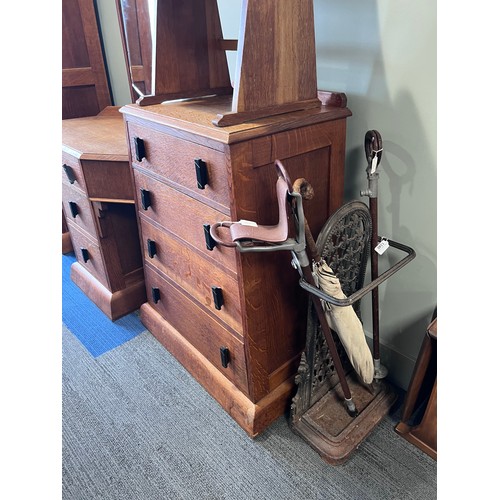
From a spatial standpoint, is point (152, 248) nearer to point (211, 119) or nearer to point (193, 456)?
point (211, 119)

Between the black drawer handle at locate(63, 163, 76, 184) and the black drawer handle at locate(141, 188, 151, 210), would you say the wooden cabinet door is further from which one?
the black drawer handle at locate(141, 188, 151, 210)

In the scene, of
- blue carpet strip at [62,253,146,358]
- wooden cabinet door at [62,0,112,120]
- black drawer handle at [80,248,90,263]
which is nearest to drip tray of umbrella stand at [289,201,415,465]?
blue carpet strip at [62,253,146,358]

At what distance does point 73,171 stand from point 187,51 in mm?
766

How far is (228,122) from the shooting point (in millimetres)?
1013

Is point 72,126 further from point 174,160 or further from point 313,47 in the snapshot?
point 313,47

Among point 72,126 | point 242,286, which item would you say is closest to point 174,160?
point 242,286

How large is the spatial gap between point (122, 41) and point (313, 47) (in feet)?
4.26

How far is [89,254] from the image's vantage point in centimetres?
201

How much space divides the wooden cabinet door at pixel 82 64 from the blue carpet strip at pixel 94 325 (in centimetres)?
100

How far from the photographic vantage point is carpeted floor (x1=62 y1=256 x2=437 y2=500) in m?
1.21

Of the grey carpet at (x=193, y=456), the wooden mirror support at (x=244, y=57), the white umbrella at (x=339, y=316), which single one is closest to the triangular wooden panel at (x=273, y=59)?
the wooden mirror support at (x=244, y=57)

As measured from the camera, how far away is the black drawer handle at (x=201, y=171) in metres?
1.09

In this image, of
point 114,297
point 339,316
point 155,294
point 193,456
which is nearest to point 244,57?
point 339,316

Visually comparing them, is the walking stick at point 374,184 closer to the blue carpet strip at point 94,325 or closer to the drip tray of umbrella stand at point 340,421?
the drip tray of umbrella stand at point 340,421
